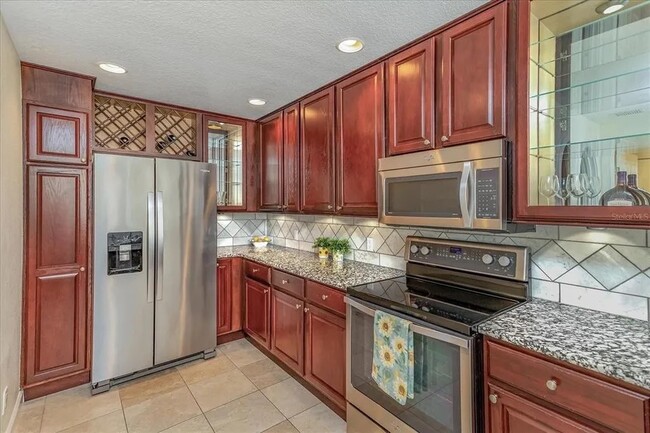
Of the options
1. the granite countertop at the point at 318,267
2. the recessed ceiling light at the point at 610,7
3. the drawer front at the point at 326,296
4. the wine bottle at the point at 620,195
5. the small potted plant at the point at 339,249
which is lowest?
the drawer front at the point at 326,296

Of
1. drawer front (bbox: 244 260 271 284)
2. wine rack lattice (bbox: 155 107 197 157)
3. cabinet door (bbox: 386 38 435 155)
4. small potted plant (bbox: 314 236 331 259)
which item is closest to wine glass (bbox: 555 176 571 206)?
cabinet door (bbox: 386 38 435 155)

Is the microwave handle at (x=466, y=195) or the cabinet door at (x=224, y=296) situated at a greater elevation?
the microwave handle at (x=466, y=195)

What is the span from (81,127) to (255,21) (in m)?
1.70

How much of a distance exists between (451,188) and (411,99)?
620 millimetres

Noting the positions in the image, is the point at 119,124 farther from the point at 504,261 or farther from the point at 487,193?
the point at 504,261

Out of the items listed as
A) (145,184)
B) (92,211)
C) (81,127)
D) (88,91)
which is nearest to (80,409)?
(92,211)

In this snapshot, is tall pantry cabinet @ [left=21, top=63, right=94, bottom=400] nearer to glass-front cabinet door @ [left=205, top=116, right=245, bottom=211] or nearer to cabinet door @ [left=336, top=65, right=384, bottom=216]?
glass-front cabinet door @ [left=205, top=116, right=245, bottom=211]

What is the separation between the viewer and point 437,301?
170 centimetres

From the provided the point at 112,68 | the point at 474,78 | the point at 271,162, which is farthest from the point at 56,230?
the point at 474,78

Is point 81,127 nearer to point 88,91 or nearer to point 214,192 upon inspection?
point 88,91

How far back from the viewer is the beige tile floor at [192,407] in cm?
204

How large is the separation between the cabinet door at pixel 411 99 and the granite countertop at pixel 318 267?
87 centimetres

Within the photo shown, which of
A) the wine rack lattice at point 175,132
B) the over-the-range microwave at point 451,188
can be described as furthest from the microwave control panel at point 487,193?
the wine rack lattice at point 175,132

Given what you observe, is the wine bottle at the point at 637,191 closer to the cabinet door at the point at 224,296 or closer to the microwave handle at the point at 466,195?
the microwave handle at the point at 466,195
